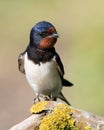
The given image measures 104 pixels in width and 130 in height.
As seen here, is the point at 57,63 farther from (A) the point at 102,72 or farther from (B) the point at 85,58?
(B) the point at 85,58

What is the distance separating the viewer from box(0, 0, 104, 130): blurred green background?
11.0 metres

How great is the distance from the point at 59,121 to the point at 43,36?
1.49 metres

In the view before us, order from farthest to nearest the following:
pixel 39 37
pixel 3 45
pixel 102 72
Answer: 1. pixel 3 45
2. pixel 102 72
3. pixel 39 37

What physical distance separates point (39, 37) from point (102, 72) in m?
4.62

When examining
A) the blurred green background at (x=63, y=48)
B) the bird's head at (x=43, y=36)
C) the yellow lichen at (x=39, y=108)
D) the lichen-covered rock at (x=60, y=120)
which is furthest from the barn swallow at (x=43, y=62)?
the blurred green background at (x=63, y=48)

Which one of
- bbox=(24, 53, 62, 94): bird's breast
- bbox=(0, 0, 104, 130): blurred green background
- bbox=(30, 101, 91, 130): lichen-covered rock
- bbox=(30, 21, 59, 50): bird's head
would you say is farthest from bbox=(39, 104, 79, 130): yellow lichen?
bbox=(0, 0, 104, 130): blurred green background

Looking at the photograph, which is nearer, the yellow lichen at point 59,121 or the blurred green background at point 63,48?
the yellow lichen at point 59,121

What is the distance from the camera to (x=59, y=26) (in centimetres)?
1501

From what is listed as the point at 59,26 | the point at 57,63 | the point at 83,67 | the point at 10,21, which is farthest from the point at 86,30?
the point at 57,63

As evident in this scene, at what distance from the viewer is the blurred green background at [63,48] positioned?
36.1 feet

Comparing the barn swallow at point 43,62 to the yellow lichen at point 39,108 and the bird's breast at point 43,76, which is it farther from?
the yellow lichen at point 39,108

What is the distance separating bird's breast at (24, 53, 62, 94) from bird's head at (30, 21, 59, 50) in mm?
161

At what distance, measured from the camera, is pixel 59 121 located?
18.5ft

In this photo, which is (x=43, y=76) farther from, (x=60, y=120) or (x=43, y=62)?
(x=60, y=120)
